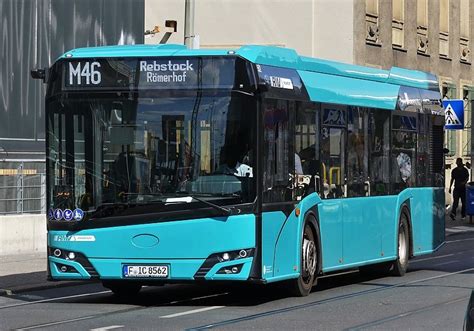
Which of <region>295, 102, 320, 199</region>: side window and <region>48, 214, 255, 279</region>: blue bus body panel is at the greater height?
<region>295, 102, 320, 199</region>: side window

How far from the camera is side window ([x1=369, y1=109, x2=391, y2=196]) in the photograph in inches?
682

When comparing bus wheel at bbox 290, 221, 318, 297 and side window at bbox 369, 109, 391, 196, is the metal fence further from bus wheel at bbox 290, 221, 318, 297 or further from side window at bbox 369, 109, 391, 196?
bus wheel at bbox 290, 221, 318, 297

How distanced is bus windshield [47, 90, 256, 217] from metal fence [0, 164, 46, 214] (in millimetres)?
8994

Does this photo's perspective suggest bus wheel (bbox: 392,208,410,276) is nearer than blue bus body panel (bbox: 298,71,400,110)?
No

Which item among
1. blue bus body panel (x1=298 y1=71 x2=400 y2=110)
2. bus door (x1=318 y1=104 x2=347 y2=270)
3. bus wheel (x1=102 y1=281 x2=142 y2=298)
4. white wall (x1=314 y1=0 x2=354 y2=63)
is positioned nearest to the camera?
bus wheel (x1=102 y1=281 x2=142 y2=298)

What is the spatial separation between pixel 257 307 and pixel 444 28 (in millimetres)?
33393

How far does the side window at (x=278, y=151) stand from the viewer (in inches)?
551

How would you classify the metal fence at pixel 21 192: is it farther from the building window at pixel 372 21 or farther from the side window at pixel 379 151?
the building window at pixel 372 21

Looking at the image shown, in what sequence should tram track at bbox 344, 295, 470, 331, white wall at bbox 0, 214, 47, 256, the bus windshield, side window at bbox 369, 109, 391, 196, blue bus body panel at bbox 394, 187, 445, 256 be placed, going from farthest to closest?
white wall at bbox 0, 214, 47, 256
blue bus body panel at bbox 394, 187, 445, 256
side window at bbox 369, 109, 391, 196
the bus windshield
tram track at bbox 344, 295, 470, 331

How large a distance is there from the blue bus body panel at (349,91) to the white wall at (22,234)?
7.90 metres

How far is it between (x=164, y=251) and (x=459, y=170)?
79.8 feet

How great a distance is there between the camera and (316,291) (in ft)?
53.2

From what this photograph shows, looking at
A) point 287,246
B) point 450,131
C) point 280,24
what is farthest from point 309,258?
point 450,131

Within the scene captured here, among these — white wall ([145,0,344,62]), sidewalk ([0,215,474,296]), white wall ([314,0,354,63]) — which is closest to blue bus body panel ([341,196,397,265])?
sidewalk ([0,215,474,296])
